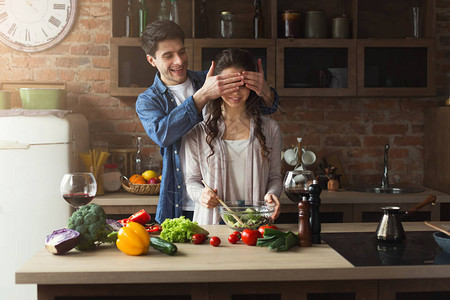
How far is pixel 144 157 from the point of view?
13.4ft

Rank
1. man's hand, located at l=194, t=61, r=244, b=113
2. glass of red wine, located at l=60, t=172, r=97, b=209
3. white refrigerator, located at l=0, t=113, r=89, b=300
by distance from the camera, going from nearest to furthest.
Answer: glass of red wine, located at l=60, t=172, r=97, b=209
man's hand, located at l=194, t=61, r=244, b=113
white refrigerator, located at l=0, t=113, r=89, b=300

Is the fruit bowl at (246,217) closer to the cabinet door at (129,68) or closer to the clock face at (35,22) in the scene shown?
the cabinet door at (129,68)

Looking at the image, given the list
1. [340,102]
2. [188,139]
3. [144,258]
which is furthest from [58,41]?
[144,258]

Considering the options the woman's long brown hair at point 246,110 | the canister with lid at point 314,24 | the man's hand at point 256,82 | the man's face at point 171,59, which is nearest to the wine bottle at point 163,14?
the canister with lid at point 314,24

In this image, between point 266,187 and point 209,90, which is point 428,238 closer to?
point 266,187

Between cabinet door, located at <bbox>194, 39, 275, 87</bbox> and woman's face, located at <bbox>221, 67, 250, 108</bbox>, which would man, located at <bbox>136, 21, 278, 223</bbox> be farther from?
cabinet door, located at <bbox>194, 39, 275, 87</bbox>

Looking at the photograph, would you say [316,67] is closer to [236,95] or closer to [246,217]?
[236,95]

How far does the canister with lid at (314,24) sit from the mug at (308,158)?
2.78 feet

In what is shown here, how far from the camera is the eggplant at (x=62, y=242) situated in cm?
186

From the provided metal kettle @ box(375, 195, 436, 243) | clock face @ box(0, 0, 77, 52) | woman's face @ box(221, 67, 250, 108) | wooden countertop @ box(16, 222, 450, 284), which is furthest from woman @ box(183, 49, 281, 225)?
clock face @ box(0, 0, 77, 52)

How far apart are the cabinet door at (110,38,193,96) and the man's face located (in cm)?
97

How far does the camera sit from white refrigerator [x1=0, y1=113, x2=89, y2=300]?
3539 mm

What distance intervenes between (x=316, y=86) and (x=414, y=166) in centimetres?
109

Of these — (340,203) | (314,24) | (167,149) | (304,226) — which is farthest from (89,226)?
(314,24)
